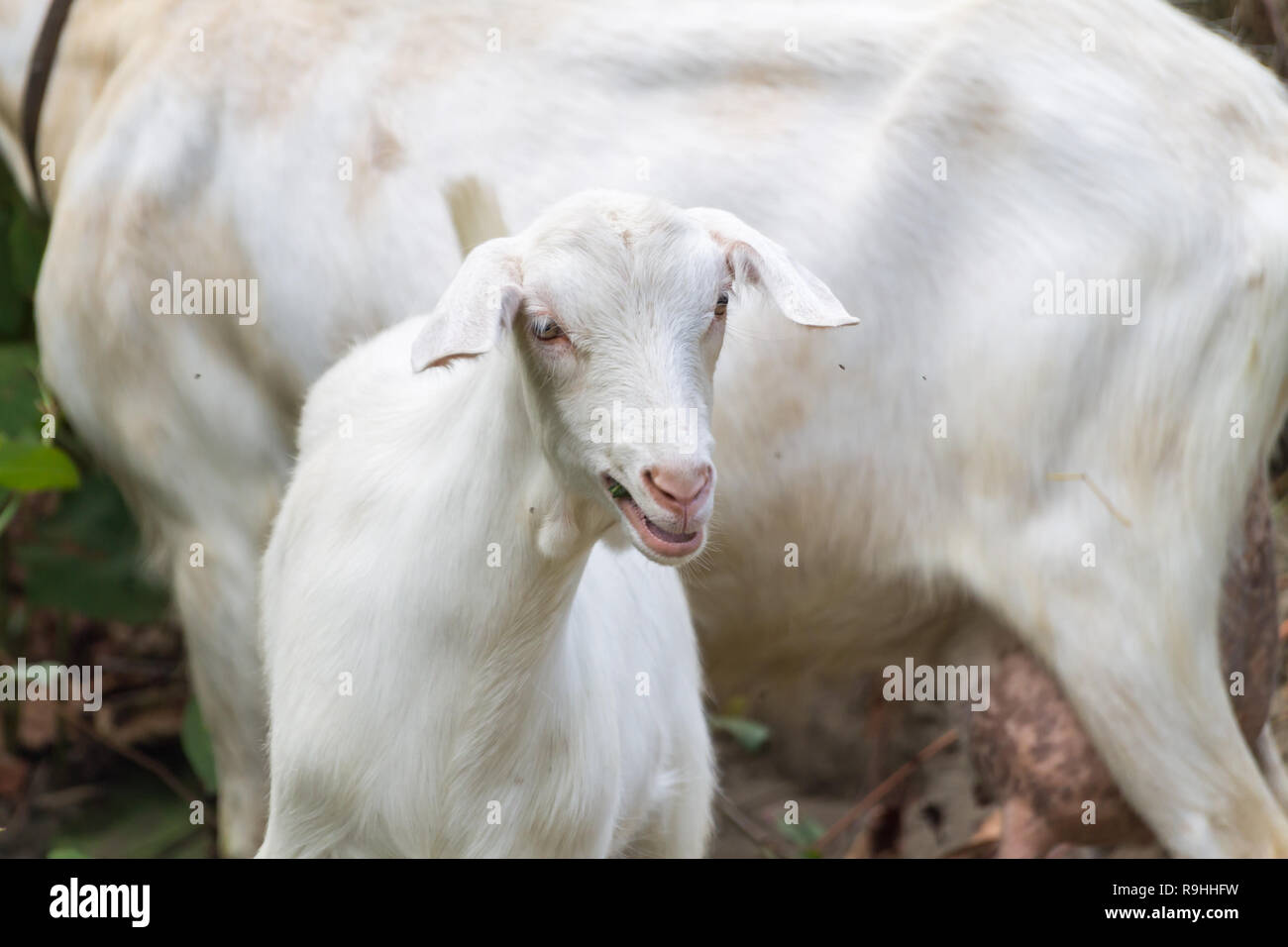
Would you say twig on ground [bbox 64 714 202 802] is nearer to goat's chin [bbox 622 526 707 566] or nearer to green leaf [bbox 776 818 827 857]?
green leaf [bbox 776 818 827 857]

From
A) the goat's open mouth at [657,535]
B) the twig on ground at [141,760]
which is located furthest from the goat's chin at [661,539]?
the twig on ground at [141,760]

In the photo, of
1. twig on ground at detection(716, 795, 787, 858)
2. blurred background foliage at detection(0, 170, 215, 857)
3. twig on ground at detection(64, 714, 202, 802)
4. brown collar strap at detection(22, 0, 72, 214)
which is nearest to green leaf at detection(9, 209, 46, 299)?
blurred background foliage at detection(0, 170, 215, 857)

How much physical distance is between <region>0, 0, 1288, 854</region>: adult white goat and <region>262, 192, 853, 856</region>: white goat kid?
54 centimetres

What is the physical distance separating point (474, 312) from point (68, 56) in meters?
2.23

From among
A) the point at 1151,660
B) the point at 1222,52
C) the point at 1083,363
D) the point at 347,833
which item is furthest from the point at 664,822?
the point at 1222,52

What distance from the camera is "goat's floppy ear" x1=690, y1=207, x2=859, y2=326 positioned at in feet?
5.76

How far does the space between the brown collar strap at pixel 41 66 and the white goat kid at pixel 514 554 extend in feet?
4.95

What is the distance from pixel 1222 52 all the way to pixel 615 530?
1.53 meters

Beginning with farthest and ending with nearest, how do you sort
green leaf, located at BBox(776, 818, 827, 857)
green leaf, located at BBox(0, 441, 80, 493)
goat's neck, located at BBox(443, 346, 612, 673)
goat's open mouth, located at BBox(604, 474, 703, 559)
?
green leaf, located at BBox(776, 818, 827, 857)
green leaf, located at BBox(0, 441, 80, 493)
goat's neck, located at BBox(443, 346, 612, 673)
goat's open mouth, located at BBox(604, 474, 703, 559)

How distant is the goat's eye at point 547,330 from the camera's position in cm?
171

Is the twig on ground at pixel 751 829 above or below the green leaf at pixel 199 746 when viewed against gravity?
below

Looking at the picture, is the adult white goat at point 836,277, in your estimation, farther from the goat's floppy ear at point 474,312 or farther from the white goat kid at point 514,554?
the goat's floppy ear at point 474,312

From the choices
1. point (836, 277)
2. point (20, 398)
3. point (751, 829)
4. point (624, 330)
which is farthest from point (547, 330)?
point (751, 829)

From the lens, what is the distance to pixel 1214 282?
2.55 metres
